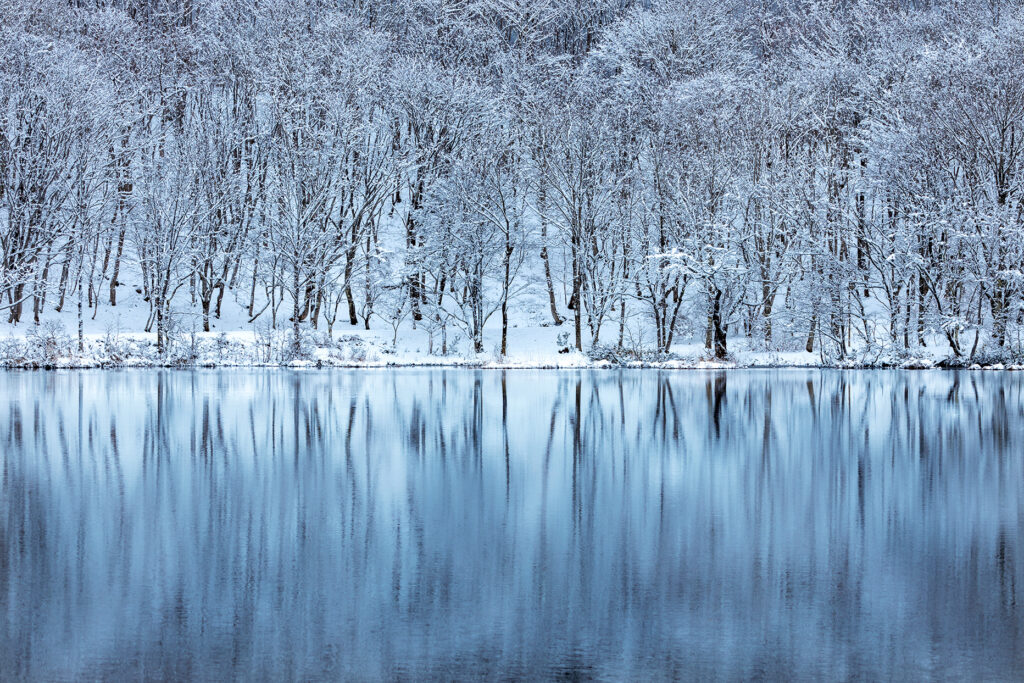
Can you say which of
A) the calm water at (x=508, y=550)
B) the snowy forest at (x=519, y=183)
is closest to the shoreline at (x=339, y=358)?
the snowy forest at (x=519, y=183)

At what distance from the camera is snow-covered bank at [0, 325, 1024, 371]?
43344mm

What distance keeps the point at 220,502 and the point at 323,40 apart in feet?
167

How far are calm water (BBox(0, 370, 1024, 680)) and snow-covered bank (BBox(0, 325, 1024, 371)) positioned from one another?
22.6 metres

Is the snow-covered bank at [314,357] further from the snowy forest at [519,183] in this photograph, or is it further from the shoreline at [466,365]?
the snowy forest at [519,183]

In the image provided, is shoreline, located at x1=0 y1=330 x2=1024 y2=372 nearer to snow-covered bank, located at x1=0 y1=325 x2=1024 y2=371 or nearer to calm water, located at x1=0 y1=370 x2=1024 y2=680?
snow-covered bank, located at x1=0 y1=325 x2=1024 y2=371

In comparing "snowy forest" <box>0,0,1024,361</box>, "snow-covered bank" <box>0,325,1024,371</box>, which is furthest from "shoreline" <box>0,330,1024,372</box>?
"snowy forest" <box>0,0,1024,361</box>

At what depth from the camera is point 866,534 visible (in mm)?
11367

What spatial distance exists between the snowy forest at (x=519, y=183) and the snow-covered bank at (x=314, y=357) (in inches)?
31.9

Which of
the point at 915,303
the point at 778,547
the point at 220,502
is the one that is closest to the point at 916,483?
the point at 778,547

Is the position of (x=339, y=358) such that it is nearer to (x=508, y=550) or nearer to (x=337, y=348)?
(x=337, y=348)

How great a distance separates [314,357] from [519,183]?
13439mm

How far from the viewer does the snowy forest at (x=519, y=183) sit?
149 ft

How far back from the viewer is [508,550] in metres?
10.5

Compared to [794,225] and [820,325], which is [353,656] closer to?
[820,325]
